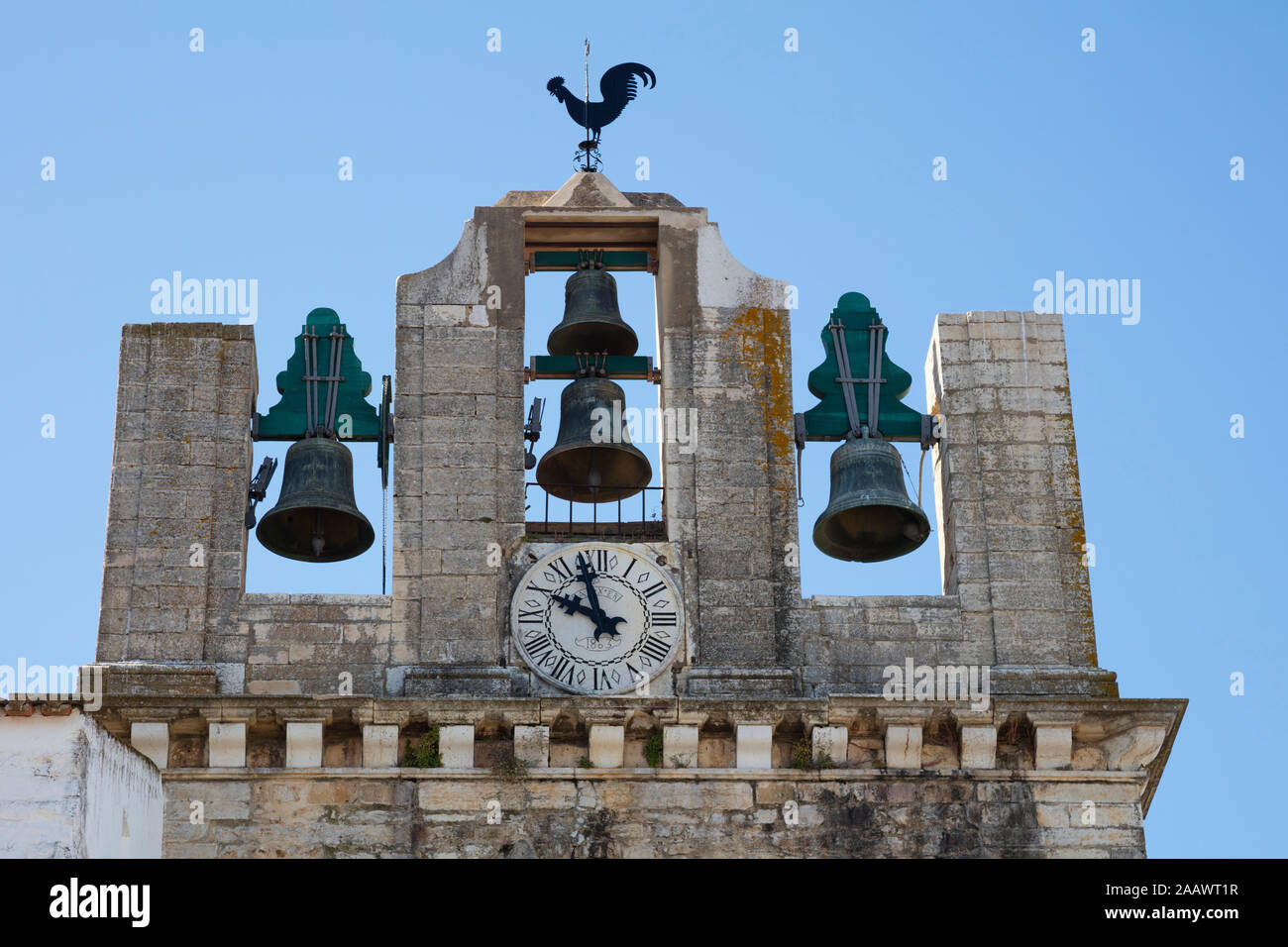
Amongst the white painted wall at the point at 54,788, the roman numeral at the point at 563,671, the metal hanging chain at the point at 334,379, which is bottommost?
the white painted wall at the point at 54,788

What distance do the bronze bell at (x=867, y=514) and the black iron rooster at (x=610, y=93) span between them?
326 cm

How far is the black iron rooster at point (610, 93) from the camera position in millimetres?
22375

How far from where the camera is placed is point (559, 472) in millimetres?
21125

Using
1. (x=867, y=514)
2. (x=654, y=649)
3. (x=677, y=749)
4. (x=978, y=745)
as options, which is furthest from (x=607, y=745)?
(x=867, y=514)

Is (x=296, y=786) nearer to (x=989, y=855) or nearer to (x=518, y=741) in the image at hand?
(x=518, y=741)

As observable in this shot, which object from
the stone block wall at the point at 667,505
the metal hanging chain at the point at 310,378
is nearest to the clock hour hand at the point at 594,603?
the stone block wall at the point at 667,505

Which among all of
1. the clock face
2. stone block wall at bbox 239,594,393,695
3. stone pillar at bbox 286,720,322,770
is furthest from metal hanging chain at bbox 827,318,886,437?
stone pillar at bbox 286,720,322,770

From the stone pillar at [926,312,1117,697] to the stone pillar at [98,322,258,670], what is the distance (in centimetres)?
476

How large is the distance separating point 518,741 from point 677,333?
342 cm

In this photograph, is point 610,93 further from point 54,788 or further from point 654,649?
point 54,788

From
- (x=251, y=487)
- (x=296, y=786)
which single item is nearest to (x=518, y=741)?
(x=296, y=786)

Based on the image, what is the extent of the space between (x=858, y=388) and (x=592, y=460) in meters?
1.91

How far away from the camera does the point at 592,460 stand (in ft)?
69.1

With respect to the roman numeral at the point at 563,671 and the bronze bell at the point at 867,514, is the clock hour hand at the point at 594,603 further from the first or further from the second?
the bronze bell at the point at 867,514
